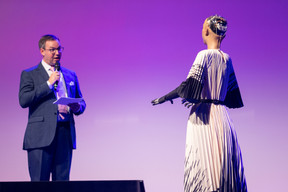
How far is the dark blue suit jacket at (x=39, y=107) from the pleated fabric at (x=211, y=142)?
3.35 feet

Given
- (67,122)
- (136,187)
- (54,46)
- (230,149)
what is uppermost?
(54,46)

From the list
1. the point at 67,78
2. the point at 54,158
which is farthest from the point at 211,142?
the point at 67,78

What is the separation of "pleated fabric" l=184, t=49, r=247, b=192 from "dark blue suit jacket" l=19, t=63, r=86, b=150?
1.02 m

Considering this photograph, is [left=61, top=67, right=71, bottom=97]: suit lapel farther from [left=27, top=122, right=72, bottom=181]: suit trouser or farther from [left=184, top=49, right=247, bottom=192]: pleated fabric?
[left=184, top=49, right=247, bottom=192]: pleated fabric

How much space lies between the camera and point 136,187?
2.59 meters

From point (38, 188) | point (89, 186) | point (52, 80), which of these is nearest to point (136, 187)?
point (89, 186)

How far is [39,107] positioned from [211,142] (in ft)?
4.58

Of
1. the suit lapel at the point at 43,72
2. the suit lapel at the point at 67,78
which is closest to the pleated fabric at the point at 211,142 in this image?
the suit lapel at the point at 67,78

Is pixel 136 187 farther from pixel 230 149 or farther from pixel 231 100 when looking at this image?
pixel 231 100

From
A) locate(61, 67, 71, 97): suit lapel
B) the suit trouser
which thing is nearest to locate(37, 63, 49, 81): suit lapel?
locate(61, 67, 71, 97): suit lapel

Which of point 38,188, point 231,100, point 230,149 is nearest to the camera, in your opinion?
point 38,188

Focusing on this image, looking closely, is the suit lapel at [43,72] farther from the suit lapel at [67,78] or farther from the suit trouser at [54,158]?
the suit trouser at [54,158]

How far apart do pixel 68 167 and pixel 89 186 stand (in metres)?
0.93

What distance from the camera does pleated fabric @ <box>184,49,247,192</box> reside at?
293 cm
